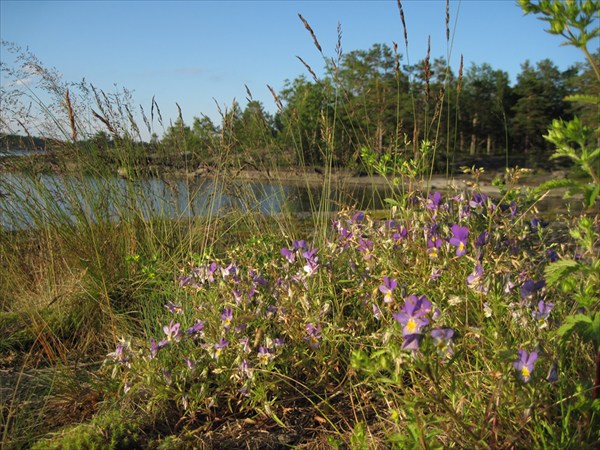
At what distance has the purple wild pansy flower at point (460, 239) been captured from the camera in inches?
63.2

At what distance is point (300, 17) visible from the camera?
281cm

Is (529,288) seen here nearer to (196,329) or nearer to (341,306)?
(341,306)

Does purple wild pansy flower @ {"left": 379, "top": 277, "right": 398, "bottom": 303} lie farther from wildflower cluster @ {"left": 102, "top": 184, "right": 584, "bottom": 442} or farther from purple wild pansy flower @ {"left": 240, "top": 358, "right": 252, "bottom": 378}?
purple wild pansy flower @ {"left": 240, "top": 358, "right": 252, "bottom": 378}

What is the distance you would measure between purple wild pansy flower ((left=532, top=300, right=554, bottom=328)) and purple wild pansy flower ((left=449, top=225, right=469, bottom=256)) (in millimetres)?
281

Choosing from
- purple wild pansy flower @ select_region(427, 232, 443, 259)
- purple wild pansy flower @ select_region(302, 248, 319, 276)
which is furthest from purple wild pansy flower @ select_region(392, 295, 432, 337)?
purple wild pansy flower @ select_region(302, 248, 319, 276)

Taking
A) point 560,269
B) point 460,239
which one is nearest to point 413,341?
point 560,269

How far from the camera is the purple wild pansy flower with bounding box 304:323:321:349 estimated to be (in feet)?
5.94

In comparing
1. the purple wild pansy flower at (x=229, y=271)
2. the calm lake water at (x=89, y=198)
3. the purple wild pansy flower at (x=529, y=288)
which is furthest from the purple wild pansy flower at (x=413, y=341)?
the calm lake water at (x=89, y=198)

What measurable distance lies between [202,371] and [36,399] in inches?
29.4

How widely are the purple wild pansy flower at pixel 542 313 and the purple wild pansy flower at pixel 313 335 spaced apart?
2.38 feet

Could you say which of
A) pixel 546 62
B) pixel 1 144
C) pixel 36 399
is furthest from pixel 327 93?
pixel 546 62

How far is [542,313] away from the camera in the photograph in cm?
143

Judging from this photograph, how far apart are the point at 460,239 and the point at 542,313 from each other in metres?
0.33

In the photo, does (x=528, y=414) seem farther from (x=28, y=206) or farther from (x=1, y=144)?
(x=1, y=144)
